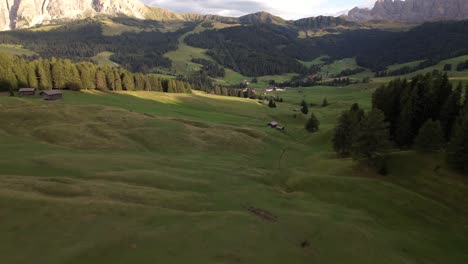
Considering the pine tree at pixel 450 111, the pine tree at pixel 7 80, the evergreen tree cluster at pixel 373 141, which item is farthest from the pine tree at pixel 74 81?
the pine tree at pixel 450 111

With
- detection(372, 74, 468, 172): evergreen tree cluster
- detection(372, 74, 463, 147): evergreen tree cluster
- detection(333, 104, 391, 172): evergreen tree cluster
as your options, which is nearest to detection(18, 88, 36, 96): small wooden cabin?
detection(333, 104, 391, 172): evergreen tree cluster

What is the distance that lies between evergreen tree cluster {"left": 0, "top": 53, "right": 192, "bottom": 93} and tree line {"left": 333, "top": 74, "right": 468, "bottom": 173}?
11867 cm

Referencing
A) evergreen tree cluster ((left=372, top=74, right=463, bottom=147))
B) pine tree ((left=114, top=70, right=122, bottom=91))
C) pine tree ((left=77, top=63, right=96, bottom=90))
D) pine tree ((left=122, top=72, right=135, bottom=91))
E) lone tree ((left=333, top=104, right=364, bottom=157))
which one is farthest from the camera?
pine tree ((left=122, top=72, right=135, bottom=91))

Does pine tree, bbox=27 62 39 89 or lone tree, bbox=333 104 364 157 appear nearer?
lone tree, bbox=333 104 364 157

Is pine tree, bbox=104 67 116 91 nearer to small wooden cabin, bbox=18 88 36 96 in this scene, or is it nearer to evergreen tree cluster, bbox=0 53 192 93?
evergreen tree cluster, bbox=0 53 192 93

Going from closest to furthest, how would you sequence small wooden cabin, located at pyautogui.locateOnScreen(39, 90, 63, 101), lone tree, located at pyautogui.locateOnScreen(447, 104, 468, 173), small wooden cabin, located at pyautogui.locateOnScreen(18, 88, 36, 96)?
1. lone tree, located at pyautogui.locateOnScreen(447, 104, 468, 173)
2. small wooden cabin, located at pyautogui.locateOnScreen(39, 90, 63, 101)
3. small wooden cabin, located at pyautogui.locateOnScreen(18, 88, 36, 96)

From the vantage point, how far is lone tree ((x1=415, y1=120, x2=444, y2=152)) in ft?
197

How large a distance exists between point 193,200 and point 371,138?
133 feet

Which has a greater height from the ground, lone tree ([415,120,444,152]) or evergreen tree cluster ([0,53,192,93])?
evergreen tree cluster ([0,53,192,93])

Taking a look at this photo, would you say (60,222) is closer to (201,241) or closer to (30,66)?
(201,241)

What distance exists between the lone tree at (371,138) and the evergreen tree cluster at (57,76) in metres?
126

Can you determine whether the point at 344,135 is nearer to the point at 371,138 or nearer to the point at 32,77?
the point at 371,138

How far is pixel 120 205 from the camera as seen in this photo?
113ft

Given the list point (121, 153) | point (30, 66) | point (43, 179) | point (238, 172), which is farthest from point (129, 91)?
point (43, 179)
